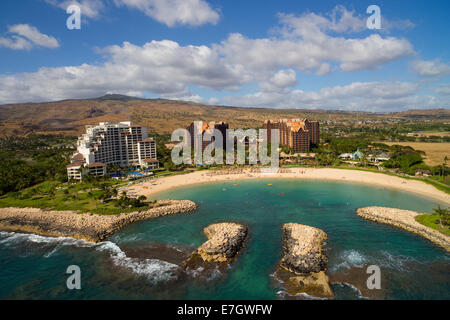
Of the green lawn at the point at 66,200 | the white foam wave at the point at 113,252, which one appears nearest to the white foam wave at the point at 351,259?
the white foam wave at the point at 113,252

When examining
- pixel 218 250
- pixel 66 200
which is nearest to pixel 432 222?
pixel 218 250

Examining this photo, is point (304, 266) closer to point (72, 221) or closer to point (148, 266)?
point (148, 266)

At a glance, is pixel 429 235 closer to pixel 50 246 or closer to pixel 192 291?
pixel 192 291

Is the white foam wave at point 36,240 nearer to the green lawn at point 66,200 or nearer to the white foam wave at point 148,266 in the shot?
the white foam wave at point 148,266

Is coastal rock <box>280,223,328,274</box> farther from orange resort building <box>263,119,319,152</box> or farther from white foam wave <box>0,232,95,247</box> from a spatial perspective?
orange resort building <box>263,119,319,152</box>

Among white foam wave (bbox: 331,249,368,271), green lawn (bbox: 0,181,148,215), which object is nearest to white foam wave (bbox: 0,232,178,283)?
green lawn (bbox: 0,181,148,215)

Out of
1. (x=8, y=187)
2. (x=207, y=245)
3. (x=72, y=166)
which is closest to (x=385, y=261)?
(x=207, y=245)
